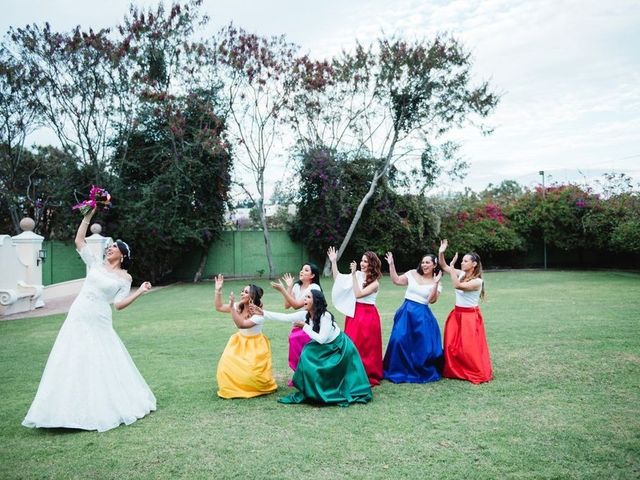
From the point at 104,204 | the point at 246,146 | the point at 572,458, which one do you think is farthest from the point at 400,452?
the point at 246,146

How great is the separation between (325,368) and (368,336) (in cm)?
113

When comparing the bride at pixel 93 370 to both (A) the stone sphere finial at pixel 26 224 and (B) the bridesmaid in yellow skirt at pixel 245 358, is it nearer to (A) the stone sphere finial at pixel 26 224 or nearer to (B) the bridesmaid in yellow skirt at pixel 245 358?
(B) the bridesmaid in yellow skirt at pixel 245 358

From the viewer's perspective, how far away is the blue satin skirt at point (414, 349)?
20.8ft

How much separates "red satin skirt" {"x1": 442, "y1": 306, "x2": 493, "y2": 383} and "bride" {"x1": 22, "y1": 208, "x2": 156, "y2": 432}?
340cm

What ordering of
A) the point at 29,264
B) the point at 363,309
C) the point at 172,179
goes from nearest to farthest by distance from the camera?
the point at 363,309
the point at 29,264
the point at 172,179

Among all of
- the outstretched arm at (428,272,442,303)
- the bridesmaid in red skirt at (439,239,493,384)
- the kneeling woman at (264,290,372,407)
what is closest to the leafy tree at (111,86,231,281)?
the outstretched arm at (428,272,442,303)

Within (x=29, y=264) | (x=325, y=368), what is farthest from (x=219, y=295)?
(x=29, y=264)

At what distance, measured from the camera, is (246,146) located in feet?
72.5

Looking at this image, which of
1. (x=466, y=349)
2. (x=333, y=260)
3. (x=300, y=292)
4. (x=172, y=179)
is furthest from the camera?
(x=172, y=179)

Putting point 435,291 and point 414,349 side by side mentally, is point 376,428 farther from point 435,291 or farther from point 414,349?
point 435,291

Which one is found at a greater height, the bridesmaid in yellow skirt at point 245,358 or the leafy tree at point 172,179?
the leafy tree at point 172,179

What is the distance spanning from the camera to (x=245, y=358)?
5.80 metres

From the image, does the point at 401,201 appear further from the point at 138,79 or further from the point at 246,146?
the point at 138,79

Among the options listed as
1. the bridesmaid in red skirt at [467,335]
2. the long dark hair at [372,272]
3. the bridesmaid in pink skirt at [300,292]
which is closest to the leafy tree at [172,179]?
the bridesmaid in pink skirt at [300,292]
